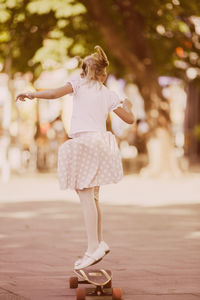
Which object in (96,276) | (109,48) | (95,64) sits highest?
(109,48)

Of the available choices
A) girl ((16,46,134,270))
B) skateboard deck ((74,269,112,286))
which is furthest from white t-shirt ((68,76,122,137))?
skateboard deck ((74,269,112,286))

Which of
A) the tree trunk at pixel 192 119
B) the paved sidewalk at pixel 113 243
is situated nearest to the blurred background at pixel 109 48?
the paved sidewalk at pixel 113 243

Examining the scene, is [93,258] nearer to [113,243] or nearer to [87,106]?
[87,106]

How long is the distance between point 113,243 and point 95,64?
124 inches

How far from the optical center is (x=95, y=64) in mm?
6266

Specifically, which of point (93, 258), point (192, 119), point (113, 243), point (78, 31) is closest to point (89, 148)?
point (93, 258)

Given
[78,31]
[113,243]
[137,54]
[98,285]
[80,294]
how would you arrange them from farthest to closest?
[137,54], [78,31], [113,243], [98,285], [80,294]

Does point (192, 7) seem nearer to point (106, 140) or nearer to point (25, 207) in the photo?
point (25, 207)

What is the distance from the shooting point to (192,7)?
19.0 meters

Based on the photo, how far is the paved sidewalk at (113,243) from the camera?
6465 mm

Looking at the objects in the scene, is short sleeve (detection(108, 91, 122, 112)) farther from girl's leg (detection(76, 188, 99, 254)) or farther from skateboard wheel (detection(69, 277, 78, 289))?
→ skateboard wheel (detection(69, 277, 78, 289))

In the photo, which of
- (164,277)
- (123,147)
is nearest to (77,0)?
(164,277)

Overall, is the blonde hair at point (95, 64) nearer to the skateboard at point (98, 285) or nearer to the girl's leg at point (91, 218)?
the girl's leg at point (91, 218)

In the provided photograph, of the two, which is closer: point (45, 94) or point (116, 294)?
Answer: point (116, 294)
